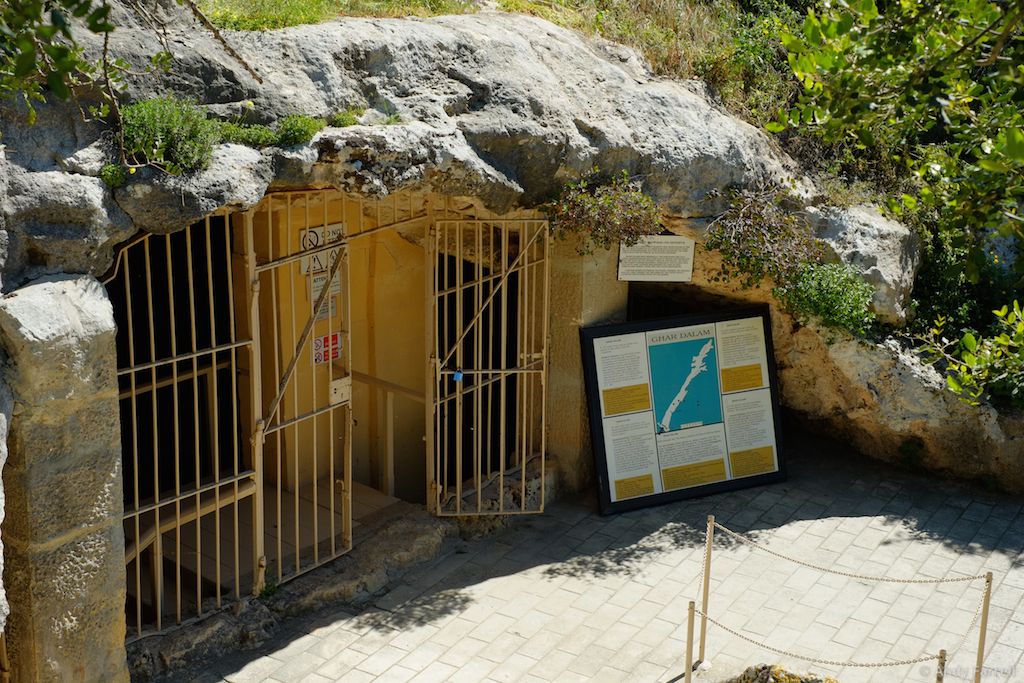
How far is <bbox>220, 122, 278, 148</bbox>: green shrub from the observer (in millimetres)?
6965

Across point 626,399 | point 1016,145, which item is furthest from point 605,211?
point 1016,145

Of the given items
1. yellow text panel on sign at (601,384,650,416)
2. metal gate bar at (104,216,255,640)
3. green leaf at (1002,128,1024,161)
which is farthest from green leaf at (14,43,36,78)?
yellow text panel on sign at (601,384,650,416)

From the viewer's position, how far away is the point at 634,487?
1009cm

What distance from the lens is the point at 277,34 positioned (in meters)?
7.64

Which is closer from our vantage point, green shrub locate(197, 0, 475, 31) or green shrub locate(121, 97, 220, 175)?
green shrub locate(121, 97, 220, 175)

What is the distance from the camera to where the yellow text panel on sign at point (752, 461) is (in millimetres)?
10469

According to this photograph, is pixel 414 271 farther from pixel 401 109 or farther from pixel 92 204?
pixel 92 204

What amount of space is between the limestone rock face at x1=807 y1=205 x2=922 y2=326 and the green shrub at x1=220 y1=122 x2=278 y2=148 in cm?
526

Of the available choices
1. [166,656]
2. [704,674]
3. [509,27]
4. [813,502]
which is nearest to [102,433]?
[166,656]

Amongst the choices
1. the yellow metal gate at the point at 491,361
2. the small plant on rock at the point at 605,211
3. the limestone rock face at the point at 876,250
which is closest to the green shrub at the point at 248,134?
the yellow metal gate at the point at 491,361

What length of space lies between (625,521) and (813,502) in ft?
5.80

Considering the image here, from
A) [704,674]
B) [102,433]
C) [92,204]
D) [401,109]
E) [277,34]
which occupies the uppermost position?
[277,34]

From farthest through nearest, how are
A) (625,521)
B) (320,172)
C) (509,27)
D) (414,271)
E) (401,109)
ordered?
(414,271) < (625,521) < (509,27) < (401,109) < (320,172)

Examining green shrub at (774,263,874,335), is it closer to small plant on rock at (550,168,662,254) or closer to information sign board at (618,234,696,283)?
information sign board at (618,234,696,283)
